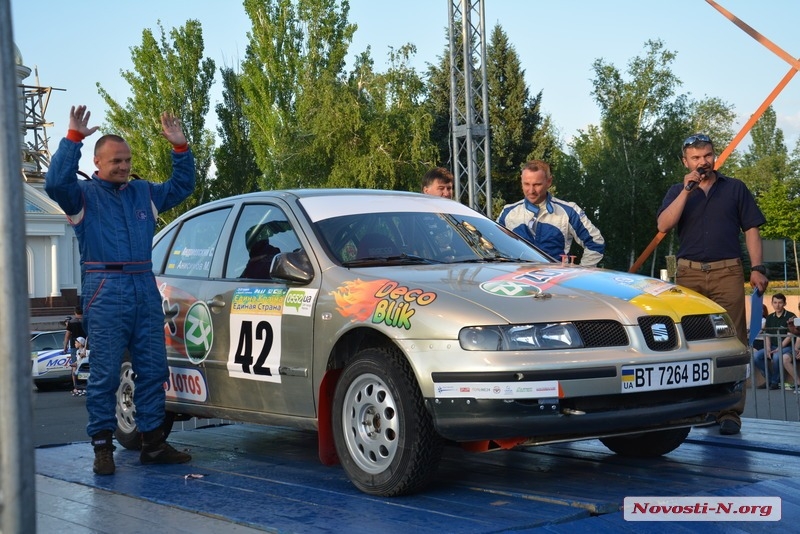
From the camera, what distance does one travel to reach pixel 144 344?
6277 mm

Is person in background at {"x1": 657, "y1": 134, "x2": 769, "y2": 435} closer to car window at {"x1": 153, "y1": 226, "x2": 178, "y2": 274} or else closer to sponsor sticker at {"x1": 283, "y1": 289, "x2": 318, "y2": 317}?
sponsor sticker at {"x1": 283, "y1": 289, "x2": 318, "y2": 317}

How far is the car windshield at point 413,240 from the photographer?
18.9ft

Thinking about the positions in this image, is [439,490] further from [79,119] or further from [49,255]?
[49,255]

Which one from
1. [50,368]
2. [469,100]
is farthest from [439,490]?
[50,368]

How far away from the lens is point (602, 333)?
484cm

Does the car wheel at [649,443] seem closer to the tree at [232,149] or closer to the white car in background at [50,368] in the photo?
the white car in background at [50,368]

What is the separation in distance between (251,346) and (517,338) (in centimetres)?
189

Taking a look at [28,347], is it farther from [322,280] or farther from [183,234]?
[183,234]

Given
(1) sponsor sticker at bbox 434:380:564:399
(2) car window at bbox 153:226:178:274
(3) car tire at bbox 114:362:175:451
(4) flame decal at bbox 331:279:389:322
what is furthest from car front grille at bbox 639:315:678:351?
(2) car window at bbox 153:226:178:274

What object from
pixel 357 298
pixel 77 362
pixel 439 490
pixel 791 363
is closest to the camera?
pixel 439 490

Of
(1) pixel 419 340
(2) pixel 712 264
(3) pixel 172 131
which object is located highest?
(3) pixel 172 131

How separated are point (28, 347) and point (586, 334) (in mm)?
2985

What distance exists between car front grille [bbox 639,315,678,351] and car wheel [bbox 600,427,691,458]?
96cm

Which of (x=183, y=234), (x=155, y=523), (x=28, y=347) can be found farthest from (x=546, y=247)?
(x=28, y=347)
